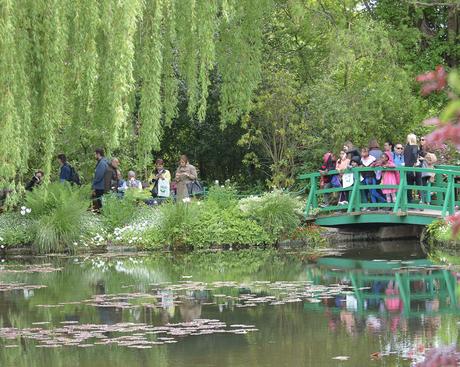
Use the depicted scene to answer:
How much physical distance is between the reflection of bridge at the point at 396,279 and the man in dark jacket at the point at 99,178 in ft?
22.2

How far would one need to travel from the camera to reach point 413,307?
511 inches

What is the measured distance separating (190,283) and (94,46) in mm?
4631

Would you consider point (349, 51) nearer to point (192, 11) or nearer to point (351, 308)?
point (192, 11)

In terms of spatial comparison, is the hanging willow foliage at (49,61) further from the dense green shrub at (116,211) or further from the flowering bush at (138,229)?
the dense green shrub at (116,211)

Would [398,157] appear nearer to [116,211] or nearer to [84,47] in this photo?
[116,211]

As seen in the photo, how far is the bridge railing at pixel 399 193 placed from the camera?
22.4 m

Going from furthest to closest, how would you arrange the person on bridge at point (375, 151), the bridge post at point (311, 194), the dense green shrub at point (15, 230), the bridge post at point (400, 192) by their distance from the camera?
the bridge post at point (311, 194)
the person on bridge at point (375, 151)
the dense green shrub at point (15, 230)
the bridge post at point (400, 192)

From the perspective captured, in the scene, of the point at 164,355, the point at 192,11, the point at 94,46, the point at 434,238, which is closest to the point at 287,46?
the point at 434,238

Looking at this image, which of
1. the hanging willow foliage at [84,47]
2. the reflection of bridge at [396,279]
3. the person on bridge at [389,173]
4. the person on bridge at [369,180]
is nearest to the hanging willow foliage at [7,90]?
the hanging willow foliage at [84,47]

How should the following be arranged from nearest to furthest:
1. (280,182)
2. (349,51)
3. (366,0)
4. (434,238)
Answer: (434,238), (349,51), (280,182), (366,0)

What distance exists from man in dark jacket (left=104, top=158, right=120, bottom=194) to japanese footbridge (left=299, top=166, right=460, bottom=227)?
15.5 feet

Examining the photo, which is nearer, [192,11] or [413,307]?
[413,307]

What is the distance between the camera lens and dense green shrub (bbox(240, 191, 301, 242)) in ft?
78.4

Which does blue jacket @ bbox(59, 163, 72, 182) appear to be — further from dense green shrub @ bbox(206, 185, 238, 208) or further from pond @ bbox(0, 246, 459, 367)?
pond @ bbox(0, 246, 459, 367)
